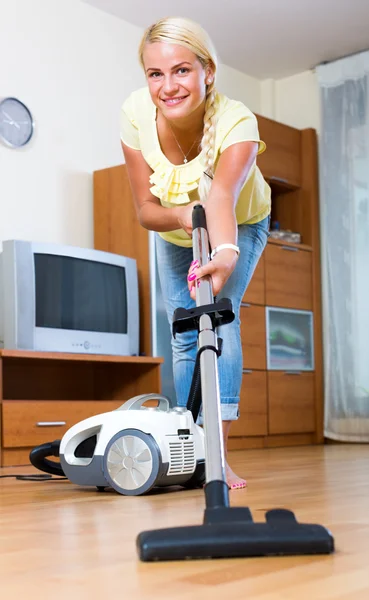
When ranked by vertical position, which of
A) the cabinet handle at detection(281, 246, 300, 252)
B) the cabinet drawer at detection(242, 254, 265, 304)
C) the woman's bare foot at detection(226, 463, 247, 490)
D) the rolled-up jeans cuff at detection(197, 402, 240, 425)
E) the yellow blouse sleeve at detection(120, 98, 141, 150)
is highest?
the cabinet handle at detection(281, 246, 300, 252)

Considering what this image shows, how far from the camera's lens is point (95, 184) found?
14.4 ft

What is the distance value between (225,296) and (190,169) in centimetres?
32

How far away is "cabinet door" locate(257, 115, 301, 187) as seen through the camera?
16.6ft

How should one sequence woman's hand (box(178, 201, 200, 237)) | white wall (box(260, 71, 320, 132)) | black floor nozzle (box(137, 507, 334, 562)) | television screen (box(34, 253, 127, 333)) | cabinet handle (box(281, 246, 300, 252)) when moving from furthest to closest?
white wall (box(260, 71, 320, 132)) → cabinet handle (box(281, 246, 300, 252)) → television screen (box(34, 253, 127, 333)) → woman's hand (box(178, 201, 200, 237)) → black floor nozzle (box(137, 507, 334, 562))

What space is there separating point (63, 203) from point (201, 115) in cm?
246

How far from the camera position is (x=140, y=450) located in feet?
6.12

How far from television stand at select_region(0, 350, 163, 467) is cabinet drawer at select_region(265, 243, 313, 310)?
1.05 meters

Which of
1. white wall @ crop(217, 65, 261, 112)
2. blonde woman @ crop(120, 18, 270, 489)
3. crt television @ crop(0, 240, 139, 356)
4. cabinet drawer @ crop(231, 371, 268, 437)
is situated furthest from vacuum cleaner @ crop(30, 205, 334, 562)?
white wall @ crop(217, 65, 261, 112)

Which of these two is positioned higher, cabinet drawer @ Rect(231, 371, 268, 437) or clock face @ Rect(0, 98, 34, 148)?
clock face @ Rect(0, 98, 34, 148)

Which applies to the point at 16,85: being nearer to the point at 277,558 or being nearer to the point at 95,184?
the point at 95,184

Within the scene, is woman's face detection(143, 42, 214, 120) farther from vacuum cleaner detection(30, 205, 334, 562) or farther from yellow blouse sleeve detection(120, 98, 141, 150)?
vacuum cleaner detection(30, 205, 334, 562)

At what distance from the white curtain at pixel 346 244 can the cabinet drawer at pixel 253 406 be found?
0.68 m

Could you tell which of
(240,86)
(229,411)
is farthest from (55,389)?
(240,86)

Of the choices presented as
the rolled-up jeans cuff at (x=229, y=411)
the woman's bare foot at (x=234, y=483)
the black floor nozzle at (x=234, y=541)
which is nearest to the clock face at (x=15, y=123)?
the rolled-up jeans cuff at (x=229, y=411)
